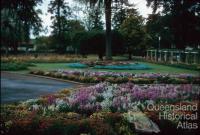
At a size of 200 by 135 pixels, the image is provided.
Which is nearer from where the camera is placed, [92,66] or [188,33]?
[188,33]

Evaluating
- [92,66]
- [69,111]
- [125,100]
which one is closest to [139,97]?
[125,100]

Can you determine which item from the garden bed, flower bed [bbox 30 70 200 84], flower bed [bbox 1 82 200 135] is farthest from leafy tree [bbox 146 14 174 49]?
the garden bed

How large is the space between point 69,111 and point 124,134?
2.47 meters

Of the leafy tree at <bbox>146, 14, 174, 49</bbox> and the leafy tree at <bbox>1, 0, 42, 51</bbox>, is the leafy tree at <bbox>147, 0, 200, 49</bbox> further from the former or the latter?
the leafy tree at <bbox>1, 0, 42, 51</bbox>

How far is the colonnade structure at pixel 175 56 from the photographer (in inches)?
648

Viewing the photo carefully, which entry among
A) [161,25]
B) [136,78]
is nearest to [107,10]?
[136,78]

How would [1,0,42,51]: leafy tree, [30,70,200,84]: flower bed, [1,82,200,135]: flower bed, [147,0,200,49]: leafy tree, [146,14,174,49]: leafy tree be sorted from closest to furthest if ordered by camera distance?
[1,0,42,51]: leafy tree, [147,0,200,49]: leafy tree, [1,82,200,135]: flower bed, [146,14,174,49]: leafy tree, [30,70,200,84]: flower bed

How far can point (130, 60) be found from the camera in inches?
1023

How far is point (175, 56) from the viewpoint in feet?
64.8

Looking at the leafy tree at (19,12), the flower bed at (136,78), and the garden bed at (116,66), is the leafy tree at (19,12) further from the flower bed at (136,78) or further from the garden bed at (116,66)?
the garden bed at (116,66)

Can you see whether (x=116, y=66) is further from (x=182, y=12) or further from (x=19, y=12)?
(x=19, y=12)

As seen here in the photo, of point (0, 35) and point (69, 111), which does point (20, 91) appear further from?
point (0, 35)

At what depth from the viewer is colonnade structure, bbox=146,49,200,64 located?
54.0 ft

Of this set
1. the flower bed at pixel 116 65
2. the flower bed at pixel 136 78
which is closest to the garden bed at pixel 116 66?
the flower bed at pixel 116 65
